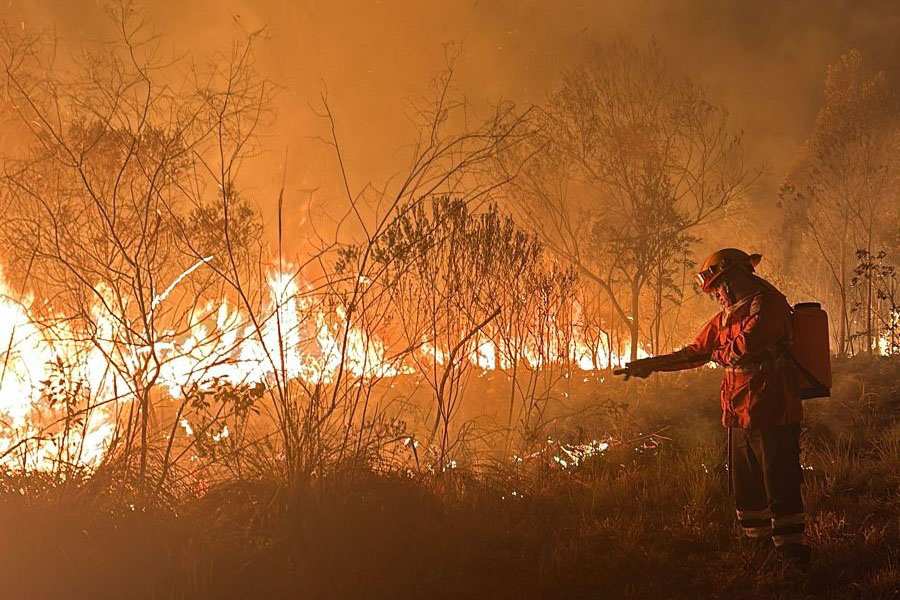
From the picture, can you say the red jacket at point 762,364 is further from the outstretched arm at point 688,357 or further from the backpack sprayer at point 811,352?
the outstretched arm at point 688,357

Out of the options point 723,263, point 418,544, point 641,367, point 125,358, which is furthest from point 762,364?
point 125,358

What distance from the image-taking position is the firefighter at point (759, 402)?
5.05 m

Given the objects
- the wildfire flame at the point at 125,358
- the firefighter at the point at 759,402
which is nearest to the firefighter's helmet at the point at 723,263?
the firefighter at the point at 759,402

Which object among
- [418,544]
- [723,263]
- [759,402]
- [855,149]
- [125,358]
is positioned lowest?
[418,544]

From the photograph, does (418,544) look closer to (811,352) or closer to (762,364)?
(762,364)

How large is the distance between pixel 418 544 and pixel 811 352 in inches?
119

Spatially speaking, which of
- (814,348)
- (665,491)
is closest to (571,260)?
(665,491)

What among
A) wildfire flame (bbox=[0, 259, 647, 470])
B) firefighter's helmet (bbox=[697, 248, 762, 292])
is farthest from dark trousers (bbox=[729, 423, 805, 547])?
wildfire flame (bbox=[0, 259, 647, 470])

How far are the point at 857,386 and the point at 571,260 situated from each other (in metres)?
9.47

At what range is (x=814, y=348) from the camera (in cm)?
521

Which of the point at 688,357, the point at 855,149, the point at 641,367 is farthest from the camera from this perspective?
the point at 855,149

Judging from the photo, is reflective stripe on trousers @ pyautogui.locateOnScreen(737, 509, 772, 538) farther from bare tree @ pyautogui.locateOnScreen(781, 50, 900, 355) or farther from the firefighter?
bare tree @ pyautogui.locateOnScreen(781, 50, 900, 355)

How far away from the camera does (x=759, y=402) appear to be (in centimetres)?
515

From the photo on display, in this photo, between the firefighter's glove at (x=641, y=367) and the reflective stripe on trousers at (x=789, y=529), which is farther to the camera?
the firefighter's glove at (x=641, y=367)
